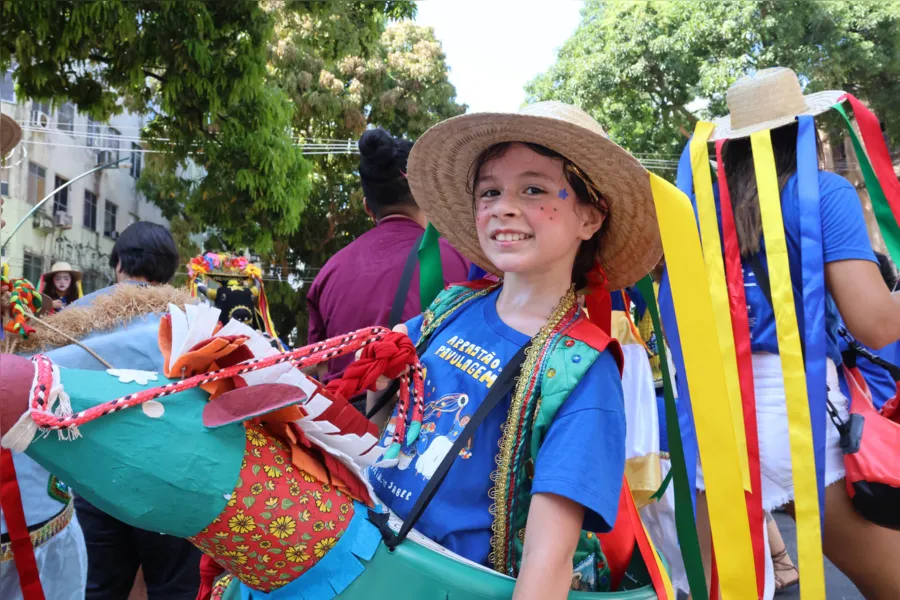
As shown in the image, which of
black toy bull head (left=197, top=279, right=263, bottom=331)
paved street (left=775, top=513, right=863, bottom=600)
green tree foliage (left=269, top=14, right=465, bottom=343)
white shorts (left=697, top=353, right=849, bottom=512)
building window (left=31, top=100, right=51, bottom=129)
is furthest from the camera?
building window (left=31, top=100, right=51, bottom=129)

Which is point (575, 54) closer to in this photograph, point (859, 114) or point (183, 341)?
point (859, 114)

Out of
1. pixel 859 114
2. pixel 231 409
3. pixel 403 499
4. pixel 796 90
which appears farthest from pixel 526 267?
pixel 796 90

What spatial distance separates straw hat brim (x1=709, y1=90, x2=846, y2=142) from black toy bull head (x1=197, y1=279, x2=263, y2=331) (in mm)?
5005

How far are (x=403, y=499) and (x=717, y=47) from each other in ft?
53.9

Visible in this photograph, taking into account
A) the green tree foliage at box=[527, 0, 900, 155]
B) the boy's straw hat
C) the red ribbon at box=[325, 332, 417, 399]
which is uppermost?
the green tree foliage at box=[527, 0, 900, 155]

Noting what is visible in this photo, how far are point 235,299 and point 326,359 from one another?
5.80 meters

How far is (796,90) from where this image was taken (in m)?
2.50

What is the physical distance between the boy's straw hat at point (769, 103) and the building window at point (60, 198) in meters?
21.7

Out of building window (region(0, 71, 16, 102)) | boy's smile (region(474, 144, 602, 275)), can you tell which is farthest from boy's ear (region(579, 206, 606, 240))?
building window (region(0, 71, 16, 102))

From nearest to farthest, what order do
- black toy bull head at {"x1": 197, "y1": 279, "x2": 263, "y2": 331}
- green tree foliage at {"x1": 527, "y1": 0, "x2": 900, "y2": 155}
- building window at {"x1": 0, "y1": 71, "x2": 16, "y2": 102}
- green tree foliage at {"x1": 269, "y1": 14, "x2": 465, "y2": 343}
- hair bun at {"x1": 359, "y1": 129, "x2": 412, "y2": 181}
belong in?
hair bun at {"x1": 359, "y1": 129, "x2": 412, "y2": 181} < building window at {"x1": 0, "y1": 71, "x2": 16, "y2": 102} < black toy bull head at {"x1": 197, "y1": 279, "x2": 263, "y2": 331} < green tree foliage at {"x1": 527, "y1": 0, "x2": 900, "y2": 155} < green tree foliage at {"x1": 269, "y1": 14, "x2": 465, "y2": 343}

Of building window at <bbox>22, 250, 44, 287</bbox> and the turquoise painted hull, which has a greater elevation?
the turquoise painted hull

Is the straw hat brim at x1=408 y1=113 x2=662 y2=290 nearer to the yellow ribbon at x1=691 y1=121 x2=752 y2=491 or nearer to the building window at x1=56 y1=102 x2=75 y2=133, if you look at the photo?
the yellow ribbon at x1=691 y1=121 x2=752 y2=491

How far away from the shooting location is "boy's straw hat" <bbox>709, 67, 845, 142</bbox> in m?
2.45

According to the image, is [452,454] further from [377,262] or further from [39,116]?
[39,116]
